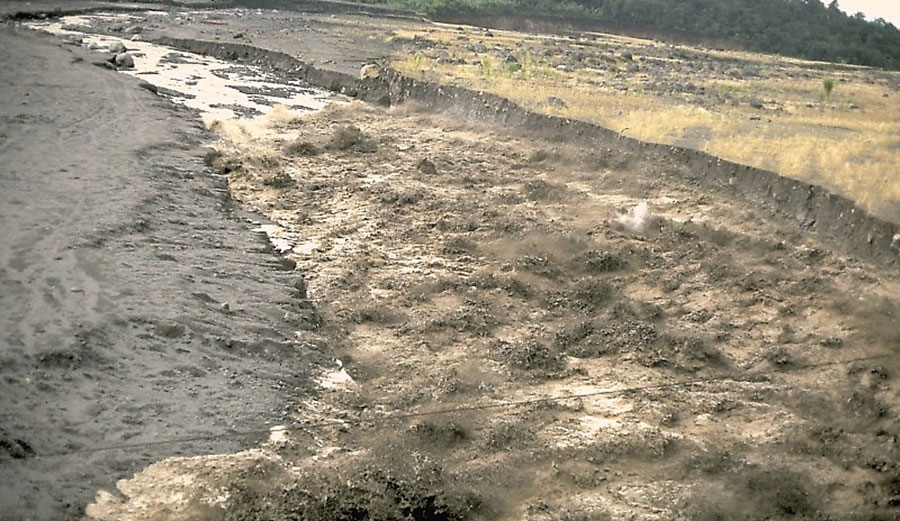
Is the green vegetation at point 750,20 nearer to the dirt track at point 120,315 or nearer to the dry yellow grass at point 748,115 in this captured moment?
the dry yellow grass at point 748,115

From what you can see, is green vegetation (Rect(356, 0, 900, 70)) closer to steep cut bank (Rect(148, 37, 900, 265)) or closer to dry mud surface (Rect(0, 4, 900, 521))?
steep cut bank (Rect(148, 37, 900, 265))

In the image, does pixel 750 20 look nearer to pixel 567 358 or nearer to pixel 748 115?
pixel 748 115

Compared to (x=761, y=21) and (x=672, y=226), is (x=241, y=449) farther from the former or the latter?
(x=761, y=21)

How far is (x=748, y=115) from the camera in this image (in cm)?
2659

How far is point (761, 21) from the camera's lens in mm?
89250

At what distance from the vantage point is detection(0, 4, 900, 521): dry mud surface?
8883 mm

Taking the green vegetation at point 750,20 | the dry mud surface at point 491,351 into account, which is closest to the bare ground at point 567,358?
the dry mud surface at point 491,351

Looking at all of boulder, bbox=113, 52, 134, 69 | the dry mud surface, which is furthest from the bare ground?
boulder, bbox=113, 52, 134, 69

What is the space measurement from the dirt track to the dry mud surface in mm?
51

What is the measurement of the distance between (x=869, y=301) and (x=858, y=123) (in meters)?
15.6

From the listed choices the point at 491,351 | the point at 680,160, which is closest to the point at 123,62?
the point at 680,160

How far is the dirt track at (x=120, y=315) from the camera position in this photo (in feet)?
29.1

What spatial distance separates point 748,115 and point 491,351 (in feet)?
56.3

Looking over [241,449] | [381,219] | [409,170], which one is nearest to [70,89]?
[409,170]
